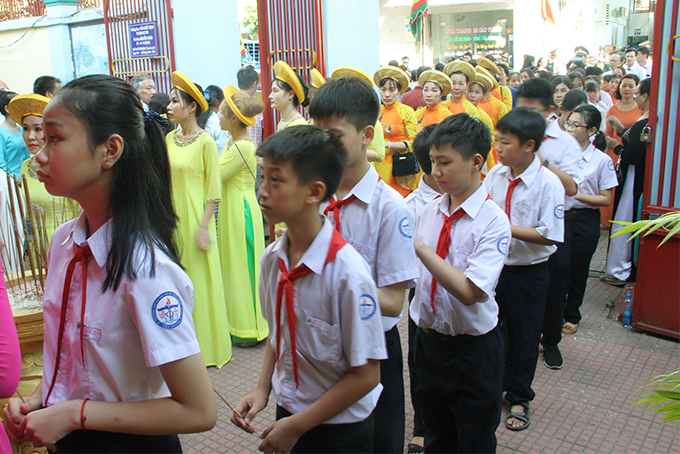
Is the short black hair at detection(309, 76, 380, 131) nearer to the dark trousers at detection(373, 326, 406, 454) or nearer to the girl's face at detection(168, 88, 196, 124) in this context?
the dark trousers at detection(373, 326, 406, 454)

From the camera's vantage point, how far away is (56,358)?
1286mm

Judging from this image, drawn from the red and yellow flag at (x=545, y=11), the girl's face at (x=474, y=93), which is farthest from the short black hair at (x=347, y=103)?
the red and yellow flag at (x=545, y=11)

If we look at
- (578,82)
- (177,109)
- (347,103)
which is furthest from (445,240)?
(578,82)

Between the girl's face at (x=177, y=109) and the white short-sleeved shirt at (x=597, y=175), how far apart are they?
9.93ft

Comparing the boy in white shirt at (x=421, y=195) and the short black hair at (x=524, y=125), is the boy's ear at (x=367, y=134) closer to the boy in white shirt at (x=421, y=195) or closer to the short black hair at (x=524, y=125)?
the boy in white shirt at (x=421, y=195)

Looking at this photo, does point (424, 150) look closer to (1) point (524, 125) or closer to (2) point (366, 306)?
(1) point (524, 125)

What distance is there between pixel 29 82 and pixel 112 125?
40.2 ft

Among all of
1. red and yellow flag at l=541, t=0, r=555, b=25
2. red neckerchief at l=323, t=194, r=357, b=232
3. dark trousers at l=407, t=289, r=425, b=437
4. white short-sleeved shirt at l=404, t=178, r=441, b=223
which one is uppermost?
red and yellow flag at l=541, t=0, r=555, b=25

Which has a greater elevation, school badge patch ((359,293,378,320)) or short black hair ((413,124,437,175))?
short black hair ((413,124,437,175))

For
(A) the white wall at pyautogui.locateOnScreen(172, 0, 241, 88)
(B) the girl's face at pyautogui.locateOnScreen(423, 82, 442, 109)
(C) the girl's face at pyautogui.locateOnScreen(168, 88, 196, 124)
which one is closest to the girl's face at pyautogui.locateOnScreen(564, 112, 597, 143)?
(B) the girl's face at pyautogui.locateOnScreen(423, 82, 442, 109)

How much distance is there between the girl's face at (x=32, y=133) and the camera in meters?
3.63

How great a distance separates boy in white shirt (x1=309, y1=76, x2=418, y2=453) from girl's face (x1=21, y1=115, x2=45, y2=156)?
2528 millimetres

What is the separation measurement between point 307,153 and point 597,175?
11.7 feet

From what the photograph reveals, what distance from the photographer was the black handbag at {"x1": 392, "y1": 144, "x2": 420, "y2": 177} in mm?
5227
